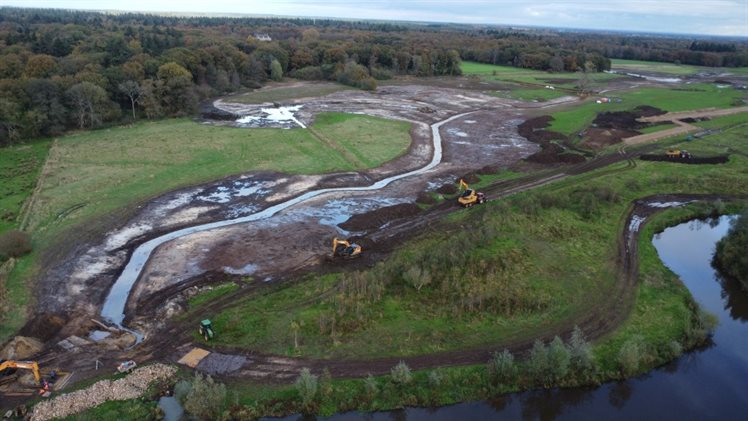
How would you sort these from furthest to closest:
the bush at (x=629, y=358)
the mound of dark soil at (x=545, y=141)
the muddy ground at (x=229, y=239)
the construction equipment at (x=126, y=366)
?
the mound of dark soil at (x=545, y=141)
the muddy ground at (x=229, y=239)
the bush at (x=629, y=358)
the construction equipment at (x=126, y=366)

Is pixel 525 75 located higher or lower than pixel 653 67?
lower

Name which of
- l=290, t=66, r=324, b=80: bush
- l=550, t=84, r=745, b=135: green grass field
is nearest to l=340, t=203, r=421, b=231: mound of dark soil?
l=550, t=84, r=745, b=135: green grass field

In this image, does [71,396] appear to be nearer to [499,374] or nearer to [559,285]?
[499,374]

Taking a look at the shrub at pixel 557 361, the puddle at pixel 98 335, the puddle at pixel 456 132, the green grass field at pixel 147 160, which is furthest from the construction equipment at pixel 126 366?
the puddle at pixel 456 132

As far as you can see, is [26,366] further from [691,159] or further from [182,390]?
[691,159]

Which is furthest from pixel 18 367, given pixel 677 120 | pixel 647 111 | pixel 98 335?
pixel 647 111

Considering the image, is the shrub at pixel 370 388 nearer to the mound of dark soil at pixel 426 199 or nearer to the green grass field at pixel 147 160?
the green grass field at pixel 147 160

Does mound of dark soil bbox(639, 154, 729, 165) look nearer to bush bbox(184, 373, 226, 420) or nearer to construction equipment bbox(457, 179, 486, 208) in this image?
construction equipment bbox(457, 179, 486, 208)
